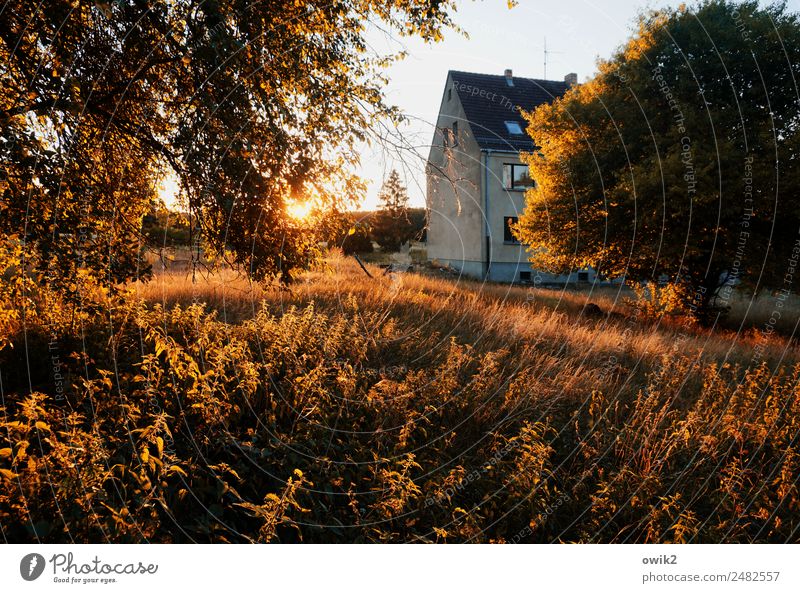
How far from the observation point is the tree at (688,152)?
1230 centimetres

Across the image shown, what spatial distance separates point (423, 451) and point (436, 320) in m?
4.95

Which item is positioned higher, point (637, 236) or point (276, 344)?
point (637, 236)

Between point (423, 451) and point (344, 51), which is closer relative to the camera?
point (423, 451)

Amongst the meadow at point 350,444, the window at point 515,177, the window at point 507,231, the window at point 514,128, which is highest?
the window at point 514,128

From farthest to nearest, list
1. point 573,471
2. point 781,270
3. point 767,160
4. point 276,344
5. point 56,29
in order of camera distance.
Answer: point 781,270
point 767,160
point 276,344
point 573,471
point 56,29

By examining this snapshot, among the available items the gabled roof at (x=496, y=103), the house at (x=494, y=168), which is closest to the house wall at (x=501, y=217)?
the house at (x=494, y=168)

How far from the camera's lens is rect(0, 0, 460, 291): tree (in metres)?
4.66

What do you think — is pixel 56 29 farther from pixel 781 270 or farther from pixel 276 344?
pixel 781 270

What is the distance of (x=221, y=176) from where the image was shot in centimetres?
527

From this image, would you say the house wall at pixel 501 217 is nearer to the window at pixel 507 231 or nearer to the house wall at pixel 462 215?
the window at pixel 507 231

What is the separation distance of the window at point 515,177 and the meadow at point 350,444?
21.4 metres

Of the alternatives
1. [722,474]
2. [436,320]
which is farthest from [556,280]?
[722,474]

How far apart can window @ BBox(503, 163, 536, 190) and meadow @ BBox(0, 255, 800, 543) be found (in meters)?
21.4

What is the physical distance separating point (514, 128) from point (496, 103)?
2.38 metres
